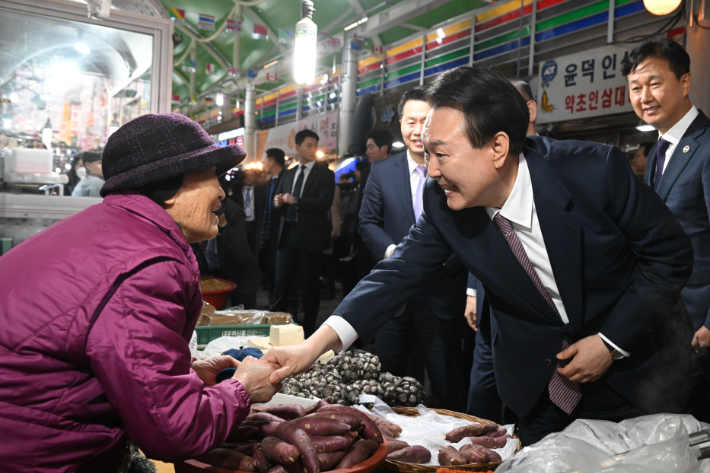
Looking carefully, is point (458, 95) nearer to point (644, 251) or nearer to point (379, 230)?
point (644, 251)

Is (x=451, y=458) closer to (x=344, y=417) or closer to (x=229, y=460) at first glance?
(x=344, y=417)

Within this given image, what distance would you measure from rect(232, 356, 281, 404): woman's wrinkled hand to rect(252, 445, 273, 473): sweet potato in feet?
0.45

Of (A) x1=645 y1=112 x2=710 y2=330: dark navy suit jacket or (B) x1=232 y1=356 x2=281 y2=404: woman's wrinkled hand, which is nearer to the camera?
(B) x1=232 y1=356 x2=281 y2=404: woman's wrinkled hand

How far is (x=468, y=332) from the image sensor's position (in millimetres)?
4043

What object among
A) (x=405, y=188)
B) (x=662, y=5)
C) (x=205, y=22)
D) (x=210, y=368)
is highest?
(x=205, y=22)

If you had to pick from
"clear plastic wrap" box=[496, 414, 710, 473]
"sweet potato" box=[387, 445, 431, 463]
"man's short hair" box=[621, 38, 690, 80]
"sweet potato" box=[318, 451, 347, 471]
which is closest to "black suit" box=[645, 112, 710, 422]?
"man's short hair" box=[621, 38, 690, 80]

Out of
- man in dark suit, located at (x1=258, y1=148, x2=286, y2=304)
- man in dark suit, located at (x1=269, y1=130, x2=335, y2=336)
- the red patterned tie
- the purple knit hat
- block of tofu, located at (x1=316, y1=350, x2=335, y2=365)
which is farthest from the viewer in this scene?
man in dark suit, located at (x1=258, y1=148, x2=286, y2=304)

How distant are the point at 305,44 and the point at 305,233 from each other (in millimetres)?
1952

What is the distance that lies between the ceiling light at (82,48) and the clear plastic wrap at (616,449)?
371 centimetres

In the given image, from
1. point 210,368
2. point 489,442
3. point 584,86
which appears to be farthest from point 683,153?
point 584,86

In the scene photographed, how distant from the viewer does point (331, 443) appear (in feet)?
4.61

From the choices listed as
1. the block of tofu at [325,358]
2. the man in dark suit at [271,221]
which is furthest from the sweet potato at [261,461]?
the man in dark suit at [271,221]

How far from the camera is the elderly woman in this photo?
1138 millimetres

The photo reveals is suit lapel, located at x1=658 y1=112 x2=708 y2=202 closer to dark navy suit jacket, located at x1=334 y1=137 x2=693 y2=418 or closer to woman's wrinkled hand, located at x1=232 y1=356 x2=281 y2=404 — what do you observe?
dark navy suit jacket, located at x1=334 y1=137 x2=693 y2=418
